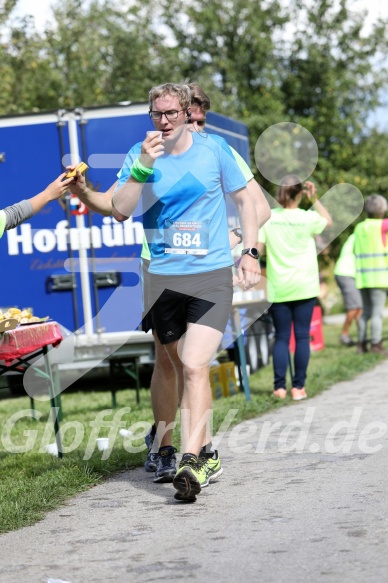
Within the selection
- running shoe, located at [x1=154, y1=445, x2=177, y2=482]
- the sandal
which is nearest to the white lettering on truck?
the sandal

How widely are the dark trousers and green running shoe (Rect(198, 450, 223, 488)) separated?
399cm

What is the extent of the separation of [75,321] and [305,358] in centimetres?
279

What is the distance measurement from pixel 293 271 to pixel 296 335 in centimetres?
59

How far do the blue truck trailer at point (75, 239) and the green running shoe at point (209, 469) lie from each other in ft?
17.4

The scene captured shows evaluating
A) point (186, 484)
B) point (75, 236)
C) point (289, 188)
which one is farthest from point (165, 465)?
point (75, 236)

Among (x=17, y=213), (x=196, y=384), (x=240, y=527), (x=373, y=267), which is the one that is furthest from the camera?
(x=373, y=267)

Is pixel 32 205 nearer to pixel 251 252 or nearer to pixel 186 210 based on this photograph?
pixel 186 210

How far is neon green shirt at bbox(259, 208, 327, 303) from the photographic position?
10.6 metres

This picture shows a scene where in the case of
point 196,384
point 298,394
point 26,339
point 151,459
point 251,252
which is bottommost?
point 298,394

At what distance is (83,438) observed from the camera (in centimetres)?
875

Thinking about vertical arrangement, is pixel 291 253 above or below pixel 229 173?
below

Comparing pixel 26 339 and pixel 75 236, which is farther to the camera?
pixel 75 236

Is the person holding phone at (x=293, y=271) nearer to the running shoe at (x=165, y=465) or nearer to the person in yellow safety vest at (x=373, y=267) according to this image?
the running shoe at (x=165, y=465)

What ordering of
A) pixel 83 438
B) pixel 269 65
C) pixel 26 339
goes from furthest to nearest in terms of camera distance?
pixel 269 65 < pixel 83 438 < pixel 26 339
